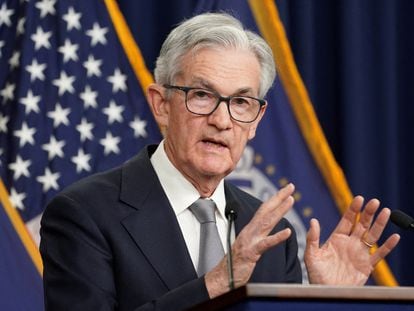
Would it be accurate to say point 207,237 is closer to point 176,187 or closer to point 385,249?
point 176,187

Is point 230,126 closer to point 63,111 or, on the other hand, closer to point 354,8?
point 63,111

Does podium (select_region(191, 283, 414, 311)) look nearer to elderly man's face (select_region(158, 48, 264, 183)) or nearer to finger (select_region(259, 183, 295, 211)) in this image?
finger (select_region(259, 183, 295, 211))

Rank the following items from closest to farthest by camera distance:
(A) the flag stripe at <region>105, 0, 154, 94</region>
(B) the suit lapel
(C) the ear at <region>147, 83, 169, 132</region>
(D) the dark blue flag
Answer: (B) the suit lapel → (C) the ear at <region>147, 83, 169, 132</region> → (D) the dark blue flag → (A) the flag stripe at <region>105, 0, 154, 94</region>

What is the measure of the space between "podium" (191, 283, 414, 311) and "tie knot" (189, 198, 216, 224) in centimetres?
81

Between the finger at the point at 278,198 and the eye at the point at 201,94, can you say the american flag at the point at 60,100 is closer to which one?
the eye at the point at 201,94

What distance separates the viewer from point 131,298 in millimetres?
2594

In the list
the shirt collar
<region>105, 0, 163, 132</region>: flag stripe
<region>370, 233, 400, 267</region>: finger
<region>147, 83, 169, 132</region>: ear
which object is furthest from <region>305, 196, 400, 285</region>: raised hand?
<region>105, 0, 163, 132</region>: flag stripe

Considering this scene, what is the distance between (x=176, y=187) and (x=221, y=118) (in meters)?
0.23

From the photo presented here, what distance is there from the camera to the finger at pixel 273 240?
7.47ft

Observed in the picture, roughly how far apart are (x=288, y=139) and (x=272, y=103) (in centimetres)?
16

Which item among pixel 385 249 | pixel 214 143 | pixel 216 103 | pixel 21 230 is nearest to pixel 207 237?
pixel 214 143

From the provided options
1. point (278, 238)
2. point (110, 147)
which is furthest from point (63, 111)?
point (278, 238)

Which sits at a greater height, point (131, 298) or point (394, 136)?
point (131, 298)

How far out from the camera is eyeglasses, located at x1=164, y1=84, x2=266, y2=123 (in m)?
2.77
